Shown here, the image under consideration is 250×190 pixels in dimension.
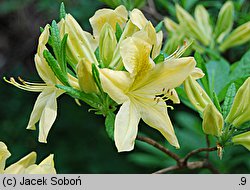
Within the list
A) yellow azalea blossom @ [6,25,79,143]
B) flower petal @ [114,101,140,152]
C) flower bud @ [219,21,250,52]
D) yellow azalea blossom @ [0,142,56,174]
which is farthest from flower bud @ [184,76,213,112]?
flower bud @ [219,21,250,52]

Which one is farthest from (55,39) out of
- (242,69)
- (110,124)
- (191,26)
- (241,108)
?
(191,26)

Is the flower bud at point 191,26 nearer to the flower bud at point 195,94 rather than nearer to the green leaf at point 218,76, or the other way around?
the green leaf at point 218,76

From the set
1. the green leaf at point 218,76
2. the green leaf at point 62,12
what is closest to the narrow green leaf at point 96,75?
the green leaf at point 62,12

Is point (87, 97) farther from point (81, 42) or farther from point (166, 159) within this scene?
point (166, 159)

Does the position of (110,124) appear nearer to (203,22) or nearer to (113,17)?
(113,17)

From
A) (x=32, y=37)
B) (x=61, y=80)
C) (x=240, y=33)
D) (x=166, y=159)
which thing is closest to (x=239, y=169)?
(x=166, y=159)
